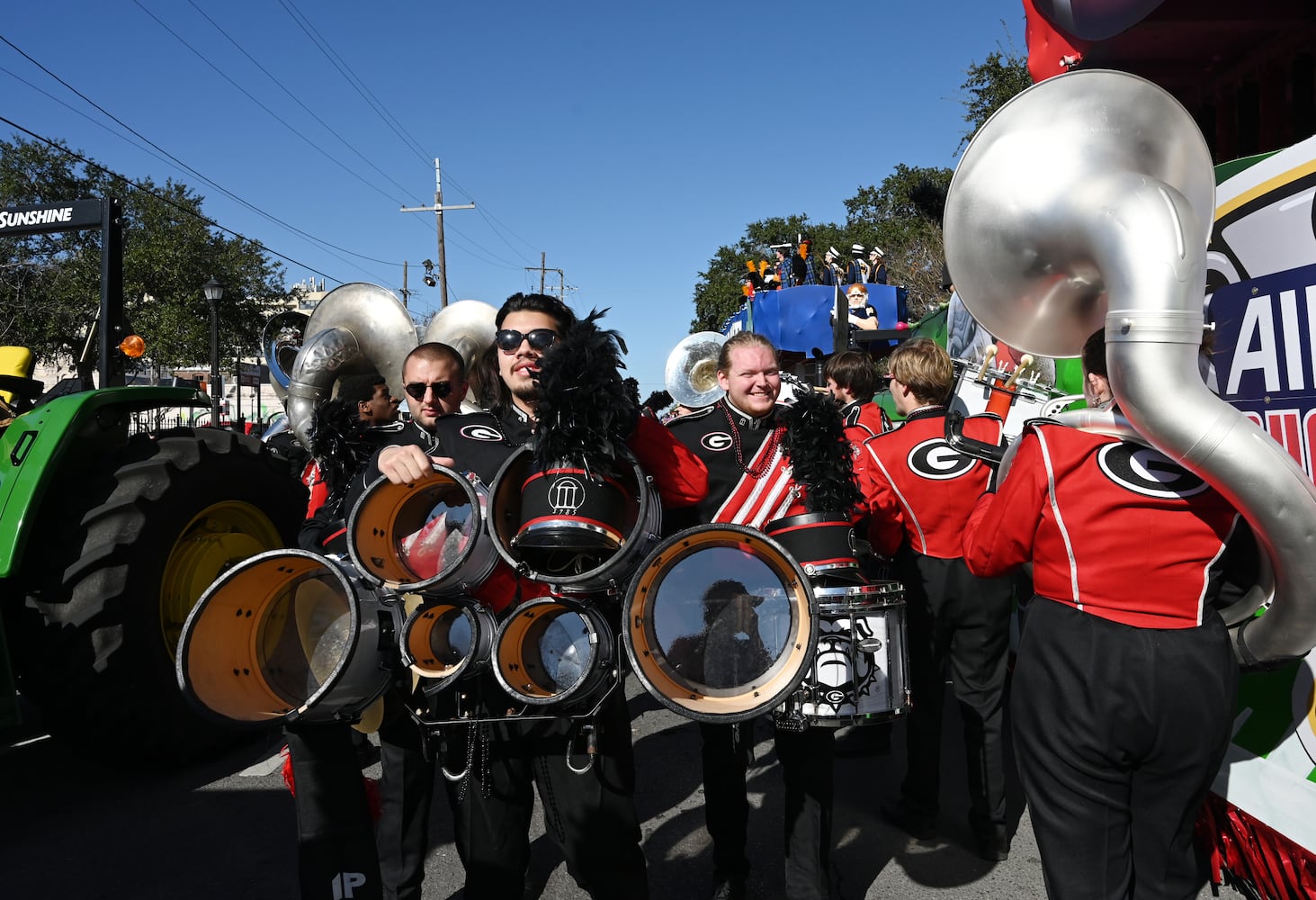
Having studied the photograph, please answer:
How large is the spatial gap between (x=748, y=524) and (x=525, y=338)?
2.83 ft

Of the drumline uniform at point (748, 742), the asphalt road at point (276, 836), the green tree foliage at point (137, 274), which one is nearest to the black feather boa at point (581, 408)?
the drumline uniform at point (748, 742)

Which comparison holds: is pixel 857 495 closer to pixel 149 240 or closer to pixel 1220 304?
pixel 1220 304

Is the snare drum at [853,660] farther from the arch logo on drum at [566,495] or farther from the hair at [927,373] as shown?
the hair at [927,373]

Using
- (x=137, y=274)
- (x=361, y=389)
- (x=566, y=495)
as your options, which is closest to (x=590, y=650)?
(x=566, y=495)

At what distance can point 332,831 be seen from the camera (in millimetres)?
2523

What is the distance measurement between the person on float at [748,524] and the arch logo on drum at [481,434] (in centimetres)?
56

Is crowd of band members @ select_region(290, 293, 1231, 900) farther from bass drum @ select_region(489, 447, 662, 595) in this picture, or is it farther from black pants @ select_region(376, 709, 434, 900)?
bass drum @ select_region(489, 447, 662, 595)

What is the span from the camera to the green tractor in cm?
404

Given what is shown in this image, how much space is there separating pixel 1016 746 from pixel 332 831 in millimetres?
1912

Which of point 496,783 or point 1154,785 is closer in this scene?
point 1154,785

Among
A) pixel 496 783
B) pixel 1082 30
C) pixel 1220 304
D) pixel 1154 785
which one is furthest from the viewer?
pixel 1082 30

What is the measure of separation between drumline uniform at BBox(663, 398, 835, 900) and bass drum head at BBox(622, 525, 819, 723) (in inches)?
14.3

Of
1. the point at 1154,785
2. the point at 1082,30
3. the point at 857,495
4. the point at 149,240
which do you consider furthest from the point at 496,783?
the point at 149,240

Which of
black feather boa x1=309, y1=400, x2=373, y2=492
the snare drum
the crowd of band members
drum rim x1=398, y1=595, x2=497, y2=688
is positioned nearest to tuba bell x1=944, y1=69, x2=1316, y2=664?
the crowd of band members
